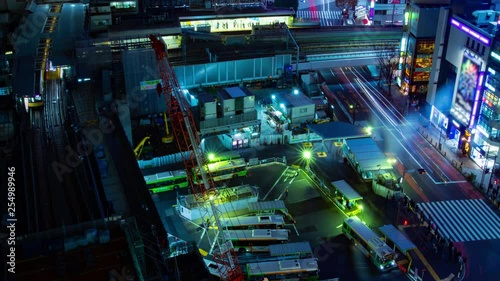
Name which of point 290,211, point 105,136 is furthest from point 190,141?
point 290,211

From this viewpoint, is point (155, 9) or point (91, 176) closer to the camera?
point (91, 176)

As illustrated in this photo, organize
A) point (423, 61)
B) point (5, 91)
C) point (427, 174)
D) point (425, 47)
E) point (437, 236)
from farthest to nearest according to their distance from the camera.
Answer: point (423, 61) < point (425, 47) < point (5, 91) < point (427, 174) < point (437, 236)

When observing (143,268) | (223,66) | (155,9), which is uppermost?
(155,9)

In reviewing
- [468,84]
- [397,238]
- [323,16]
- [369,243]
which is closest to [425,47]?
[468,84]

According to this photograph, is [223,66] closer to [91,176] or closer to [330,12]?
[91,176]

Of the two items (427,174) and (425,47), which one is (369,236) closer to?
(427,174)

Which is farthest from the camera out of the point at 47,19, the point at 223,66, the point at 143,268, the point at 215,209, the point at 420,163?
the point at 47,19

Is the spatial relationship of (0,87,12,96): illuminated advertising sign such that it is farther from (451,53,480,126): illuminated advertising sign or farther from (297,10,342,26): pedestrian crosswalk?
(297,10,342,26): pedestrian crosswalk

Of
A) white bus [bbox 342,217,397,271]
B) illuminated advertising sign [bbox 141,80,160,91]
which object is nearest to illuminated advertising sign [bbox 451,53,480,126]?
white bus [bbox 342,217,397,271]
